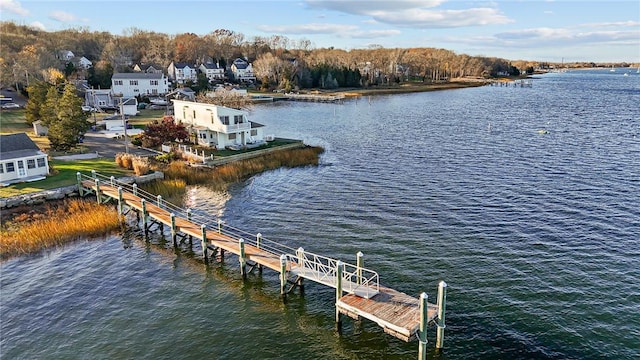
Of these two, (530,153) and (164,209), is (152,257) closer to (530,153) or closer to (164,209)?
(164,209)

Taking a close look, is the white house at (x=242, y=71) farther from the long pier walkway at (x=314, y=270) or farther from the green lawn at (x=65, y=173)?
the long pier walkway at (x=314, y=270)

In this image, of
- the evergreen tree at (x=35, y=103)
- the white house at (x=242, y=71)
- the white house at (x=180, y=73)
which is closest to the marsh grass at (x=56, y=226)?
the evergreen tree at (x=35, y=103)

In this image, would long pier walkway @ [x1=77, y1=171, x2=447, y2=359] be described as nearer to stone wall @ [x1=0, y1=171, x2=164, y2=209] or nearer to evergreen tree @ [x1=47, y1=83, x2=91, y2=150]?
stone wall @ [x1=0, y1=171, x2=164, y2=209]

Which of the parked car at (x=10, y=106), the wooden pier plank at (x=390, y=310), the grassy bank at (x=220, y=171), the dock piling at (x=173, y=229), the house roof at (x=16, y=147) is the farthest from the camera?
the parked car at (x=10, y=106)

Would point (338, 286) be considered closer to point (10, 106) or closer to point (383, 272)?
point (383, 272)

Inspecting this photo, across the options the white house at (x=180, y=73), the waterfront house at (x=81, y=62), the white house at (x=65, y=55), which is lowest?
the white house at (x=180, y=73)

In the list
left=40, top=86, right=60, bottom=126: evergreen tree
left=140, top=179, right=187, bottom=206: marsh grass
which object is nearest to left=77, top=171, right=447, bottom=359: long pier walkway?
left=140, top=179, right=187, bottom=206: marsh grass
